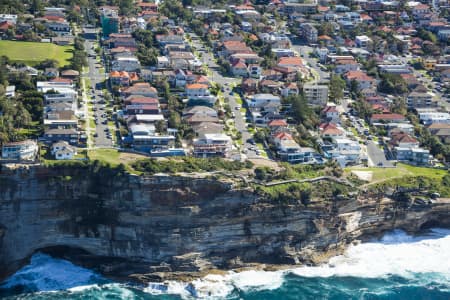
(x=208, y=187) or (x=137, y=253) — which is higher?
(x=208, y=187)

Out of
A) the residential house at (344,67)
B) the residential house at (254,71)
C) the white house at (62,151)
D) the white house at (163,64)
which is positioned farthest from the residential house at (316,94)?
the white house at (62,151)

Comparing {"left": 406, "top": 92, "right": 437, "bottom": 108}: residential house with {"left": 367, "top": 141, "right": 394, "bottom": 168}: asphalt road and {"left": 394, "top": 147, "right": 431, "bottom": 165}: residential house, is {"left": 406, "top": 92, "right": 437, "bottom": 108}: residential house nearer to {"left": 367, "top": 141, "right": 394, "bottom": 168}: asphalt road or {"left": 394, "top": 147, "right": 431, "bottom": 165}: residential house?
{"left": 367, "top": 141, "right": 394, "bottom": 168}: asphalt road

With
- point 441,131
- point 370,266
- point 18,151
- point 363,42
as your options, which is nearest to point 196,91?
point 18,151

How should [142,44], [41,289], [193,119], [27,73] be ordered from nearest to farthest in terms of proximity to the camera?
[41,289] < [193,119] < [27,73] < [142,44]

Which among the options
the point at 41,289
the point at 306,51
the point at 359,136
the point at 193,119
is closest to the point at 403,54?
the point at 306,51

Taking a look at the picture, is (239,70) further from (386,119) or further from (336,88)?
(386,119)

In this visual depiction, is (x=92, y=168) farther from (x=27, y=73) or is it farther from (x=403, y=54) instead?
(x=403, y=54)

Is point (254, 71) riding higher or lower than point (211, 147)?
higher
